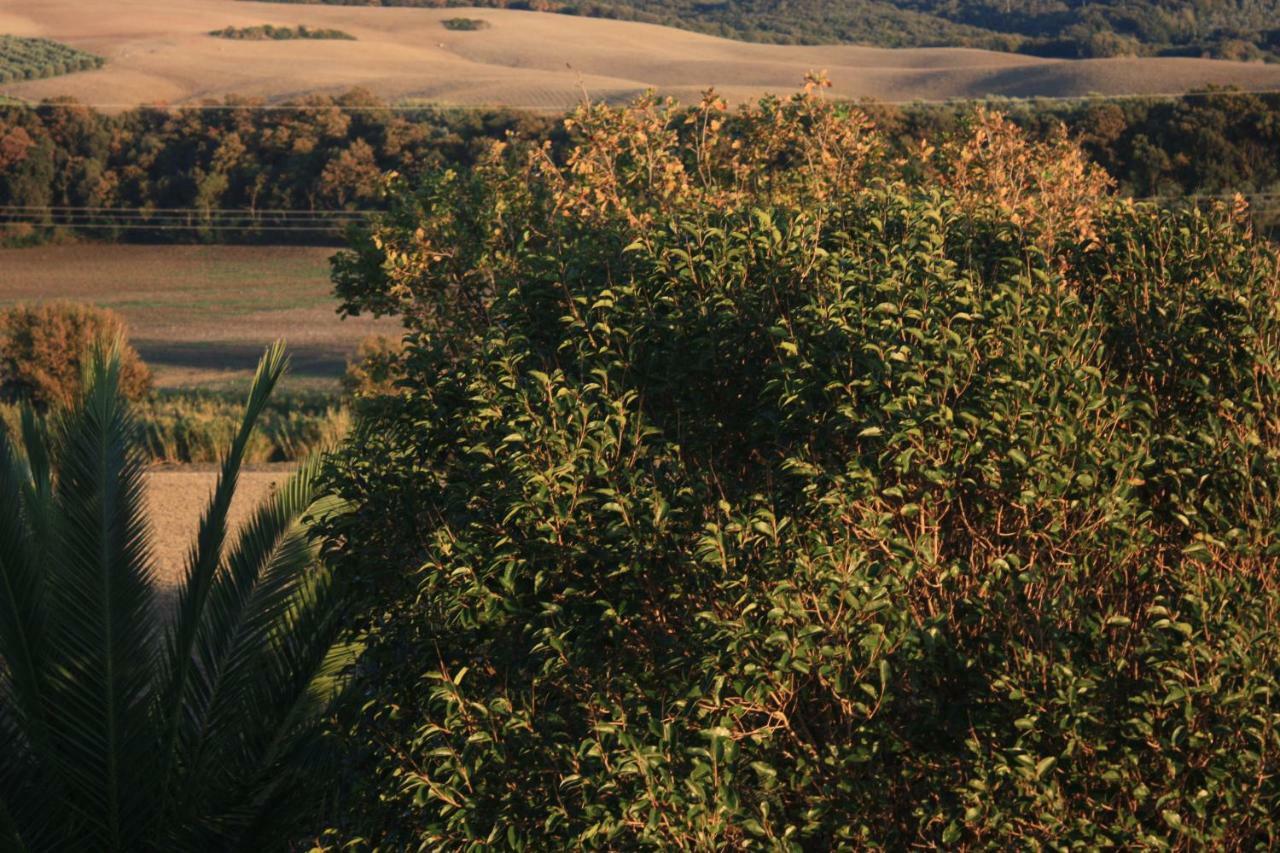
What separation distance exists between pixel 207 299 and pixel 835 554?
1252 inches

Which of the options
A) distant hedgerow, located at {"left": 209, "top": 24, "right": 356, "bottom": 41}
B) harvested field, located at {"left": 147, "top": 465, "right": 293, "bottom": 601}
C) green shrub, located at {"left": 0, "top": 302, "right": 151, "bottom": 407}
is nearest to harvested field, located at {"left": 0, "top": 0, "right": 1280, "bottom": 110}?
distant hedgerow, located at {"left": 209, "top": 24, "right": 356, "bottom": 41}

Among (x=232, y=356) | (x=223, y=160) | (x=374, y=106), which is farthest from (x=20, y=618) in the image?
(x=374, y=106)

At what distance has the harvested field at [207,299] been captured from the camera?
2655 cm

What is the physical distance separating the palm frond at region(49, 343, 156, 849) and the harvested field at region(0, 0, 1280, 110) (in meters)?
32.6

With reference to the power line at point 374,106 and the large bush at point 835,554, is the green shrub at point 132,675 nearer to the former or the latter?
the large bush at point 835,554

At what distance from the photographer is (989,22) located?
57.2 metres

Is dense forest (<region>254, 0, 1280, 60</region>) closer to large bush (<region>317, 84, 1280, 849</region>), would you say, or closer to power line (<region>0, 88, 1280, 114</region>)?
power line (<region>0, 88, 1280, 114</region>)

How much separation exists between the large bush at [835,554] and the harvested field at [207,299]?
20030 millimetres

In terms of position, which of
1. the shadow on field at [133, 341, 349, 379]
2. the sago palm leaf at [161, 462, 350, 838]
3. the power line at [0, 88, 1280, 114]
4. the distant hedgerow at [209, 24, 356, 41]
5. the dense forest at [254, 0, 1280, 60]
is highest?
the dense forest at [254, 0, 1280, 60]

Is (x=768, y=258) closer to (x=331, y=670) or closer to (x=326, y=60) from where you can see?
(x=331, y=670)

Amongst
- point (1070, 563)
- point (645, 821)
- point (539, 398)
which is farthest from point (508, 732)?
point (1070, 563)

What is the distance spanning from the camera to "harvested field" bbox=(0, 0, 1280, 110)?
1593 inches

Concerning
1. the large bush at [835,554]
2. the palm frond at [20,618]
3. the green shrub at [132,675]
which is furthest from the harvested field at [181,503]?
the large bush at [835,554]

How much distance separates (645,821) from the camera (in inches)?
121
